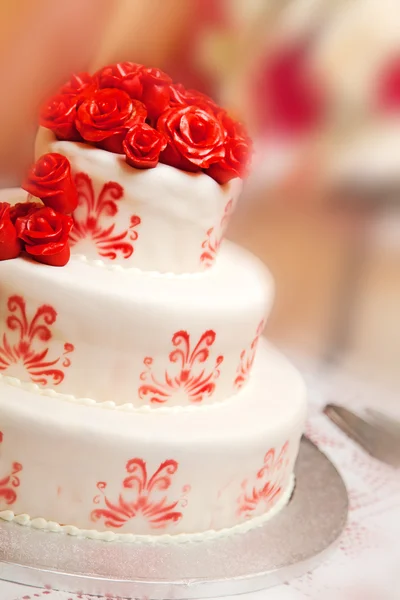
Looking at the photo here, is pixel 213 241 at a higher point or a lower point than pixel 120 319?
higher

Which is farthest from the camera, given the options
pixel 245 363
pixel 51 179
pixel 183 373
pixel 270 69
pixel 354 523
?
pixel 354 523

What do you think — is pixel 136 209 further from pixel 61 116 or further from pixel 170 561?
pixel 170 561

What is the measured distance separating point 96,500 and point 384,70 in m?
0.85

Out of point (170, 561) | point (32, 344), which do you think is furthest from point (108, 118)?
point (170, 561)

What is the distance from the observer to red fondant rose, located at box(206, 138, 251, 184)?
1.32m

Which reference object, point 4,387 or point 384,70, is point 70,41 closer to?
point 384,70

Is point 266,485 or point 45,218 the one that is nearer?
point 45,218

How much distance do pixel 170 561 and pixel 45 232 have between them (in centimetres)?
61

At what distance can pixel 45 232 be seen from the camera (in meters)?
1.25

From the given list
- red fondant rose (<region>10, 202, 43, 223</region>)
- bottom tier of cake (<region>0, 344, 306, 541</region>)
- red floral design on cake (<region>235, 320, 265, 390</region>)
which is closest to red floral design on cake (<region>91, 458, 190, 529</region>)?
bottom tier of cake (<region>0, 344, 306, 541</region>)

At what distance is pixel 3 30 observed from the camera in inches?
28.0

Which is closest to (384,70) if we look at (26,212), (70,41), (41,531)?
(70,41)

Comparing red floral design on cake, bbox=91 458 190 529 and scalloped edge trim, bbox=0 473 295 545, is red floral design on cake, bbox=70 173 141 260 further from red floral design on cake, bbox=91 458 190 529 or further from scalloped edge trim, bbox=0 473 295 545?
scalloped edge trim, bbox=0 473 295 545

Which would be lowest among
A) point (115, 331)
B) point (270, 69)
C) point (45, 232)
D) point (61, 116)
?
point (115, 331)
